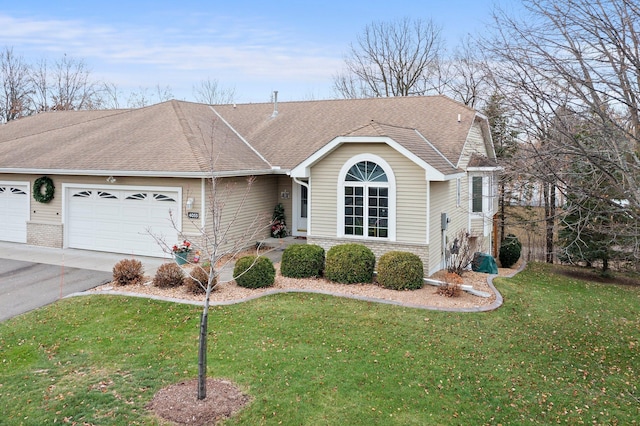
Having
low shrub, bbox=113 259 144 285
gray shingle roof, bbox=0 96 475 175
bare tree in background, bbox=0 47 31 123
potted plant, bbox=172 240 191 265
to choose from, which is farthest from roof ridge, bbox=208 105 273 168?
bare tree in background, bbox=0 47 31 123

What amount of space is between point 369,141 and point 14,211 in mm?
13839

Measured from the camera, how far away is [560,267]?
20.5 metres

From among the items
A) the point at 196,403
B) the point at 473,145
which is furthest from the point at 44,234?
the point at 473,145

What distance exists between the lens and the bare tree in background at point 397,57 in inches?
1335

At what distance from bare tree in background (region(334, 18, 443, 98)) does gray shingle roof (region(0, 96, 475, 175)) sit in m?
15.4

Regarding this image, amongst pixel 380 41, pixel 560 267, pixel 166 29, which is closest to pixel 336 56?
pixel 380 41

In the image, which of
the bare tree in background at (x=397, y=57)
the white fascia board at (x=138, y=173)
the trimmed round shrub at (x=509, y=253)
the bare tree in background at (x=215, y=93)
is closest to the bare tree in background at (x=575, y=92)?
the white fascia board at (x=138, y=173)

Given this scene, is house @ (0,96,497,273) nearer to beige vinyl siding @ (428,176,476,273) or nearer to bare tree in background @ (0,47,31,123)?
beige vinyl siding @ (428,176,476,273)

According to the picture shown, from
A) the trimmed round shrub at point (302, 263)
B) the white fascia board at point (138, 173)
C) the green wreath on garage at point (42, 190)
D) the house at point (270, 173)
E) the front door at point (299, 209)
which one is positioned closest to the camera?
the trimmed round shrub at point (302, 263)

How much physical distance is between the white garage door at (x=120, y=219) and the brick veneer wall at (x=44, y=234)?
1.33ft

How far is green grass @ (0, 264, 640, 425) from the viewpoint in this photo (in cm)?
616

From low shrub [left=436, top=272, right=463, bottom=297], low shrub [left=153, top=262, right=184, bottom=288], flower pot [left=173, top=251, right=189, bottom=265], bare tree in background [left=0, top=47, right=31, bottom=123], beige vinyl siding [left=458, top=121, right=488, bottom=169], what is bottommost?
low shrub [left=436, top=272, right=463, bottom=297]

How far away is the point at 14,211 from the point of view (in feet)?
57.5

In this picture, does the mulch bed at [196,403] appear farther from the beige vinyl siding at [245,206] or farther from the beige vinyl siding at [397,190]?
the beige vinyl siding at [245,206]
